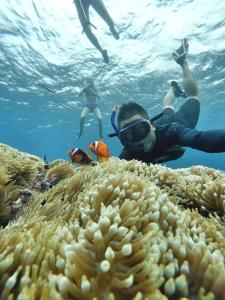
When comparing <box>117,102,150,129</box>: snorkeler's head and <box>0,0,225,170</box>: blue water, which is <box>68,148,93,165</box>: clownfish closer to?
<box>117,102,150,129</box>: snorkeler's head

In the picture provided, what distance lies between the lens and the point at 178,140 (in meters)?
5.71

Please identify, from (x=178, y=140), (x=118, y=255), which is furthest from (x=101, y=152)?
(x=118, y=255)

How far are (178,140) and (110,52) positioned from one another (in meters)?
15.8

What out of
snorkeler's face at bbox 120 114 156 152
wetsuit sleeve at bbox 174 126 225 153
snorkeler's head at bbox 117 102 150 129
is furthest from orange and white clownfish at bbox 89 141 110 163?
wetsuit sleeve at bbox 174 126 225 153

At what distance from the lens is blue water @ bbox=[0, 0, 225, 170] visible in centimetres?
1539

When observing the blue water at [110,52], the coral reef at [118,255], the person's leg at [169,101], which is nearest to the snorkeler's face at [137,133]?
the coral reef at [118,255]

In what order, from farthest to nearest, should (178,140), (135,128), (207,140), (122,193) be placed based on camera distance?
(135,128) → (178,140) → (207,140) → (122,193)

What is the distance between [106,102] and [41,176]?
28.4 m

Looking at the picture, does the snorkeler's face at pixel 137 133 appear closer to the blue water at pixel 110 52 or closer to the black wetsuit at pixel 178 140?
the black wetsuit at pixel 178 140

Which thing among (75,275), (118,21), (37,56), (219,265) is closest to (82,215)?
(75,275)

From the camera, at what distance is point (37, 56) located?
68.7ft

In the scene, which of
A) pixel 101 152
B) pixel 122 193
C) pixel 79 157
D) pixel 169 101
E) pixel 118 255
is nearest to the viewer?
pixel 118 255

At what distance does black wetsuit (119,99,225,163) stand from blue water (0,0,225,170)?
931 cm

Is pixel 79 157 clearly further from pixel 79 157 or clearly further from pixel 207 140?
pixel 207 140
